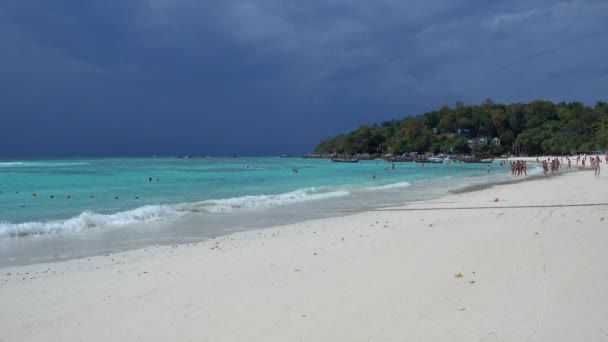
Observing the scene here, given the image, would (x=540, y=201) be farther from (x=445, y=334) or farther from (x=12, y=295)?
(x=12, y=295)

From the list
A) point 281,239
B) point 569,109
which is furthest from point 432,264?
point 569,109

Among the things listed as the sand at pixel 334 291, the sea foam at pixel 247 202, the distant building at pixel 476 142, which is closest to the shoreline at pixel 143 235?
the sand at pixel 334 291

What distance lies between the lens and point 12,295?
243 inches

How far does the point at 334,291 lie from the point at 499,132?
437 ft

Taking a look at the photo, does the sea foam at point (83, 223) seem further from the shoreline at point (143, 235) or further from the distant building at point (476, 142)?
the distant building at point (476, 142)

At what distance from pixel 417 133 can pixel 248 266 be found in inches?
5406

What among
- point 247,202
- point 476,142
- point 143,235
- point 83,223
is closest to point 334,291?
point 143,235

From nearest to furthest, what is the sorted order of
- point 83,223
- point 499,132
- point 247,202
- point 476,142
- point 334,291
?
1. point 334,291
2. point 83,223
3. point 247,202
4. point 476,142
5. point 499,132

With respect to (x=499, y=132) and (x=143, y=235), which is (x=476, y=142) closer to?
(x=499, y=132)

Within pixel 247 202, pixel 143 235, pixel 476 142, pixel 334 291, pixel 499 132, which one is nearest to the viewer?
pixel 334 291

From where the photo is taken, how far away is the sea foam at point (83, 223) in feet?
41.3

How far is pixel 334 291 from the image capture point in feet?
18.5

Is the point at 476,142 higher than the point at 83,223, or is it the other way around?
the point at 476,142

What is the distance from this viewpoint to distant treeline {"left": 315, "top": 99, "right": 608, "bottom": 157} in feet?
330
